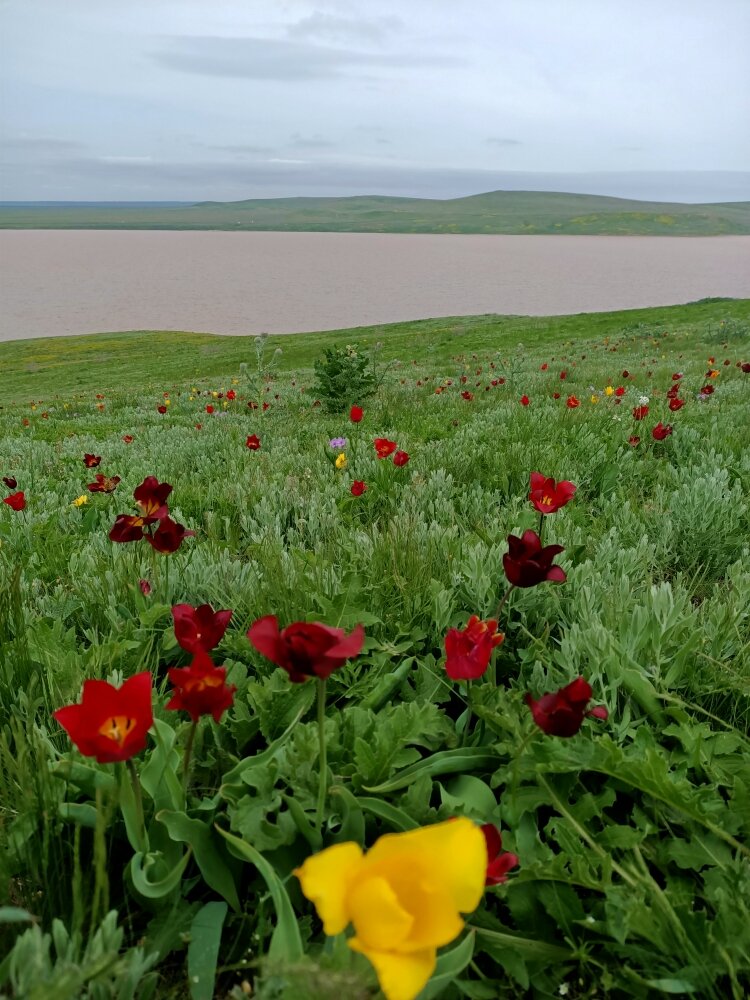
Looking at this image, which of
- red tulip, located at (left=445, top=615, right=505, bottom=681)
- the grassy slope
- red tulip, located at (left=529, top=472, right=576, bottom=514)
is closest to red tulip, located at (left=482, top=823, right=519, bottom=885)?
red tulip, located at (left=445, top=615, right=505, bottom=681)

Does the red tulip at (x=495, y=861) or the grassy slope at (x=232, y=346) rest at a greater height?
the grassy slope at (x=232, y=346)

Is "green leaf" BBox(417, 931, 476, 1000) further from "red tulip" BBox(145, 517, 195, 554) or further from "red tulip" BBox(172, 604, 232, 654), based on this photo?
"red tulip" BBox(145, 517, 195, 554)

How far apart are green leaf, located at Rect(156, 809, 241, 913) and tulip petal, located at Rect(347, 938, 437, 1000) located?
0.66 meters

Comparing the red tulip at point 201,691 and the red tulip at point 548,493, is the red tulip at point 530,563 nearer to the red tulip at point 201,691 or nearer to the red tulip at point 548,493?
the red tulip at point 548,493

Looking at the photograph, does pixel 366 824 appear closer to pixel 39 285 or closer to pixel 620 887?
pixel 620 887

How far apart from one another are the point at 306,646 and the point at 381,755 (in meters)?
0.61

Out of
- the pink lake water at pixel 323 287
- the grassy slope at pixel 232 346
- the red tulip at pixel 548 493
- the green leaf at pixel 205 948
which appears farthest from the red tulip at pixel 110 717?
the pink lake water at pixel 323 287

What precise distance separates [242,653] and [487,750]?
33.0 inches

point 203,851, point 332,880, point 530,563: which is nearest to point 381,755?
point 203,851

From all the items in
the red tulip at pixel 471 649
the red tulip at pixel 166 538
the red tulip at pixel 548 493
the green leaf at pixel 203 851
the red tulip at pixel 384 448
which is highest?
the red tulip at pixel 548 493

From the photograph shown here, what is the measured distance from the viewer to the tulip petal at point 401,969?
2.60ft

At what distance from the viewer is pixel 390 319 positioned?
52562 mm

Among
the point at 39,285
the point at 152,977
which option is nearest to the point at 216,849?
the point at 152,977

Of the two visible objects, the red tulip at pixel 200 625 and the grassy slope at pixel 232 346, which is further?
the grassy slope at pixel 232 346
